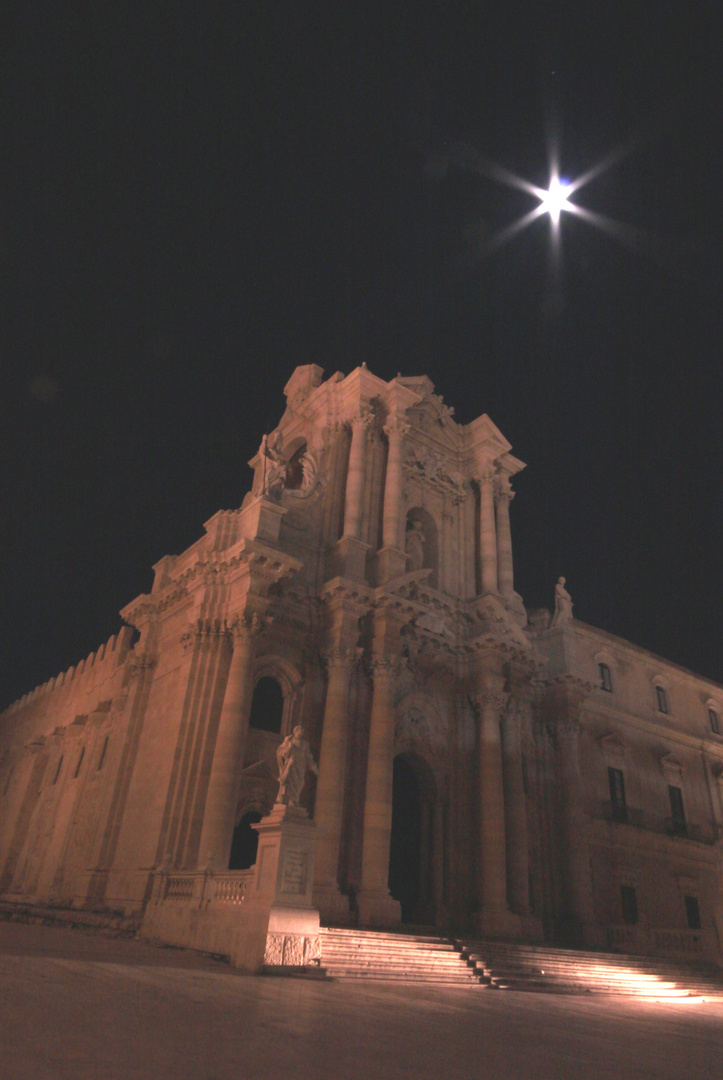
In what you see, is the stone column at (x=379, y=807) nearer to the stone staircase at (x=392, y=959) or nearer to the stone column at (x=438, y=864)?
the stone staircase at (x=392, y=959)

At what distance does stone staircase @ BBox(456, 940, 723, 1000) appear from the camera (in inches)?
657

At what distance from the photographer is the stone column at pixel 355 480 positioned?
2476 centimetres

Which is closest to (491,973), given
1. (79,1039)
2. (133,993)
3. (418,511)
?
(133,993)

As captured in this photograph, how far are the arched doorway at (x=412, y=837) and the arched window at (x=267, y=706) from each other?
4798mm

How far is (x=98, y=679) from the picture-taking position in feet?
99.7

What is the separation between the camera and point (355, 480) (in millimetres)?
25578

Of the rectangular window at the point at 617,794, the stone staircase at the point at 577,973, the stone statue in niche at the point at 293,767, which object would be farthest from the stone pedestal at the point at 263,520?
the rectangular window at the point at 617,794

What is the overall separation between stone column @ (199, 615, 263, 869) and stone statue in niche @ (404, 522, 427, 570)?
28.4ft

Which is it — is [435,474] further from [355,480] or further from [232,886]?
[232,886]

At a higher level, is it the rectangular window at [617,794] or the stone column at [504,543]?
the stone column at [504,543]

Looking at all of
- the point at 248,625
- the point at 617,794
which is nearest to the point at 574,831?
the point at 617,794

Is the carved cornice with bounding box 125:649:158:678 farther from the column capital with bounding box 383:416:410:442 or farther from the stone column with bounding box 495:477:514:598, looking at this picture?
the stone column with bounding box 495:477:514:598

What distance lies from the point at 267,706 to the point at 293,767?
289 inches

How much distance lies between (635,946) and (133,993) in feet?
82.0
